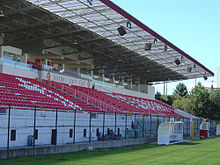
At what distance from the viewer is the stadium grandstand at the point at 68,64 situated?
60.4 ft

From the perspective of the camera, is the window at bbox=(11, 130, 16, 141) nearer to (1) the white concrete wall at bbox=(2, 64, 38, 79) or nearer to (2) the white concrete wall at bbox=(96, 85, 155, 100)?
(1) the white concrete wall at bbox=(2, 64, 38, 79)

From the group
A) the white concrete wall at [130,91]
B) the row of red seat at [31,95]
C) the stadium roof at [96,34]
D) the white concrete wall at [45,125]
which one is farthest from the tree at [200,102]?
the white concrete wall at [45,125]

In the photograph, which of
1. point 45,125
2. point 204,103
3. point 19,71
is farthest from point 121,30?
point 204,103

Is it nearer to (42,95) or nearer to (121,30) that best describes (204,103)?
(121,30)

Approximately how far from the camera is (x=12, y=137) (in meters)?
16.3

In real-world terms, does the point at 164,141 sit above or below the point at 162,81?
below

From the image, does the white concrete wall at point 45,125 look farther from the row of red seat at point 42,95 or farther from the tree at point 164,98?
A: the tree at point 164,98

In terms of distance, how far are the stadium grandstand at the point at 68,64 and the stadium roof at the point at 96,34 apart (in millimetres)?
66

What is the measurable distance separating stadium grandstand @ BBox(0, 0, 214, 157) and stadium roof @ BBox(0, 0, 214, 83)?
2.6 inches

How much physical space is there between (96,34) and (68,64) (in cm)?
1122

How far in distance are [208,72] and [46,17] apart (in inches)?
1152

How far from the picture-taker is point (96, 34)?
97.8ft

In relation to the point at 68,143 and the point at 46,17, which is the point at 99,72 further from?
the point at 68,143

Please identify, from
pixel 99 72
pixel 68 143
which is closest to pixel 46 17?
pixel 68 143
